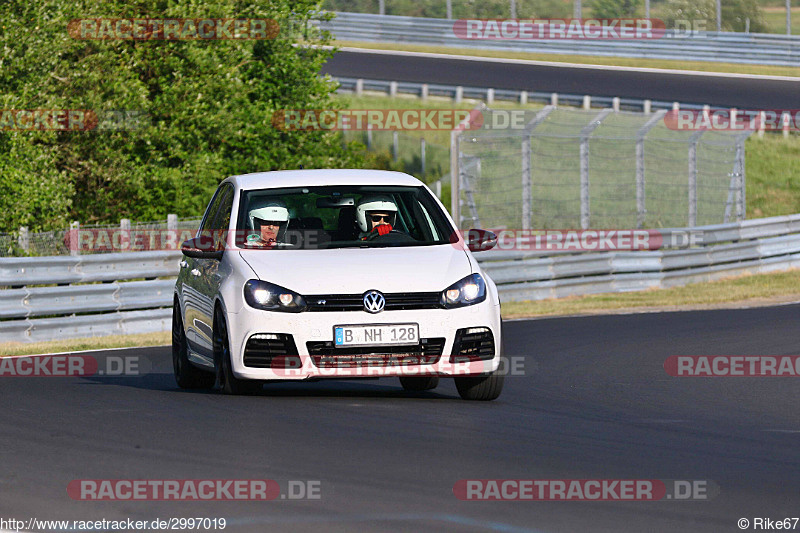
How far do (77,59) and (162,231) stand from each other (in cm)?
1051

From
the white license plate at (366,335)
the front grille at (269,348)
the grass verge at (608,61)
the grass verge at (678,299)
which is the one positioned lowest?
the grass verge at (608,61)

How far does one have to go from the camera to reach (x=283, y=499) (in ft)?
21.8

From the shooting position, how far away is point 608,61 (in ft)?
172

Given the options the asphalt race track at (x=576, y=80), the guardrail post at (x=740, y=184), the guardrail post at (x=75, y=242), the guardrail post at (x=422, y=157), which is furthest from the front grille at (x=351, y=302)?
the asphalt race track at (x=576, y=80)

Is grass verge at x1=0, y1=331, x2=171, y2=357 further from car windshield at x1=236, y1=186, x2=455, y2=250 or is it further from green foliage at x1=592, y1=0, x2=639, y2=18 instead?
green foliage at x1=592, y1=0, x2=639, y2=18

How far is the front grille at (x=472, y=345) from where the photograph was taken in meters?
9.87

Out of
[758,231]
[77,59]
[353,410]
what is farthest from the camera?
[77,59]

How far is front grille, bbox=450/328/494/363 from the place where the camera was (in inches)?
388

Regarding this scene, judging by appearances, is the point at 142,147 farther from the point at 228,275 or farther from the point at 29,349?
the point at 228,275

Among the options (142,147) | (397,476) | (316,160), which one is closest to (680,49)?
(316,160)

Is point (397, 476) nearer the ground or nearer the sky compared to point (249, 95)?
nearer the sky

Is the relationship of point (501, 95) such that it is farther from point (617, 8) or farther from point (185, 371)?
point (185, 371)

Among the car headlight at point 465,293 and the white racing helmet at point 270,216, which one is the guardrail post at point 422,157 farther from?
the car headlight at point 465,293

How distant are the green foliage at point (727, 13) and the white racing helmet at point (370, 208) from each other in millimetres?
51521
